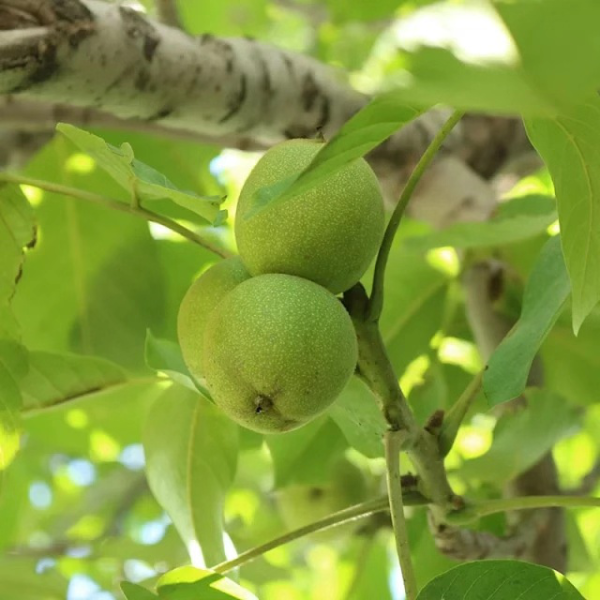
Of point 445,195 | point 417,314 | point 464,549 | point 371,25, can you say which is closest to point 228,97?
point 417,314

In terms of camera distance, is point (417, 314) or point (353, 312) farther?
point (417, 314)

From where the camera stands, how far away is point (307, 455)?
4.19 feet

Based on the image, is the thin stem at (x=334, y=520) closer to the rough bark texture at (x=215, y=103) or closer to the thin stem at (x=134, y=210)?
the rough bark texture at (x=215, y=103)

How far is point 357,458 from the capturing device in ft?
5.97

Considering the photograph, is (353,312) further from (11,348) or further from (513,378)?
(11,348)

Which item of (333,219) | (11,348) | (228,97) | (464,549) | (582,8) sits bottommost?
(464,549)

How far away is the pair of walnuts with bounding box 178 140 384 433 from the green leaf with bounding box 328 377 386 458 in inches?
5.7

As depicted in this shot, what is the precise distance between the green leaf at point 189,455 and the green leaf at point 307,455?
6.8 inches

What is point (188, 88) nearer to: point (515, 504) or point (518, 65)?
point (515, 504)

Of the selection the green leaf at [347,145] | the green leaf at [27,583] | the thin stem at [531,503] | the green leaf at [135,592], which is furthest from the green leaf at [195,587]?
the green leaf at [27,583]

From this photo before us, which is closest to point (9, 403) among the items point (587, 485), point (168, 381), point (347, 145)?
point (168, 381)

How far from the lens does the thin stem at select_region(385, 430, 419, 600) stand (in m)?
0.74

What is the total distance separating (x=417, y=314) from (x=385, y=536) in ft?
1.62

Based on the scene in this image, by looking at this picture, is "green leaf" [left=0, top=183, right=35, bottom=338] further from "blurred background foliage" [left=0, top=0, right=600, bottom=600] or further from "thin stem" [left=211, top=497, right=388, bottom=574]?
"thin stem" [left=211, top=497, right=388, bottom=574]
